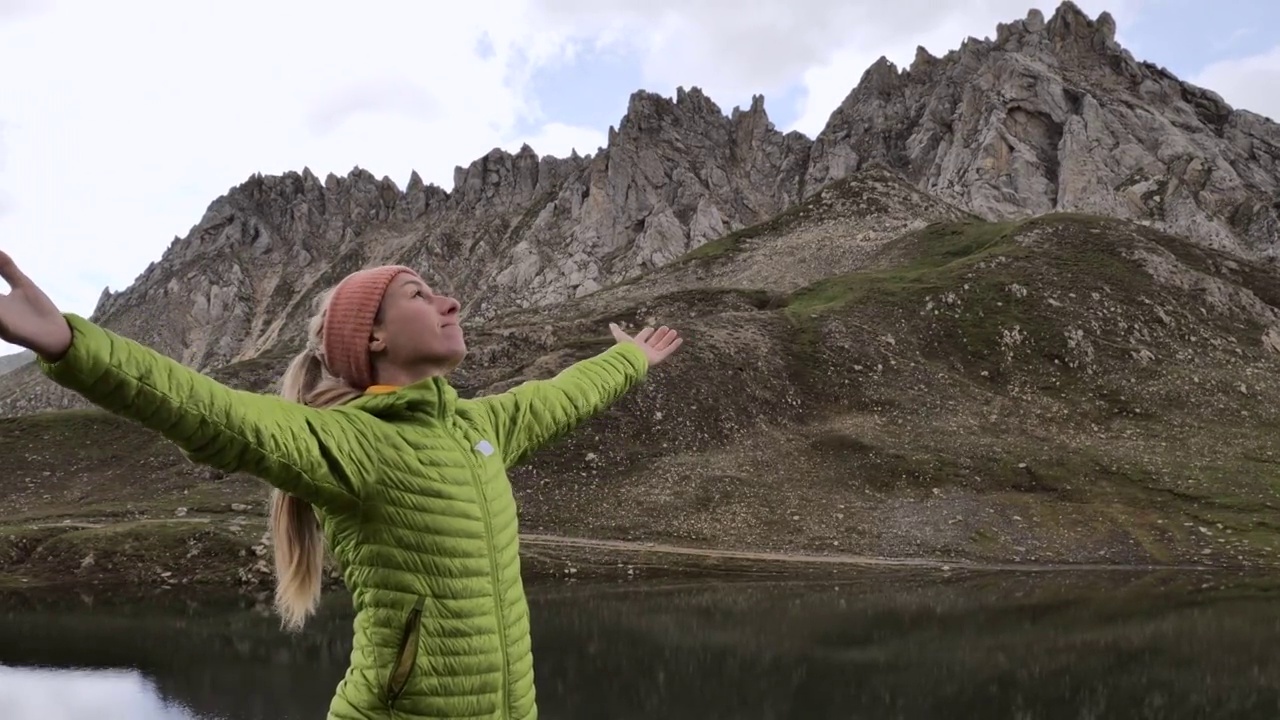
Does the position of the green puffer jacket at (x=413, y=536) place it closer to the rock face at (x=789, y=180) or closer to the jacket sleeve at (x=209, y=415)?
the jacket sleeve at (x=209, y=415)

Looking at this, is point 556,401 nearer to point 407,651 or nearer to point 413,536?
point 413,536

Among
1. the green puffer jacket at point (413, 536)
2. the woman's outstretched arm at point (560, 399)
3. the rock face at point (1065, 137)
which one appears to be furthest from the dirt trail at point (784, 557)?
the rock face at point (1065, 137)

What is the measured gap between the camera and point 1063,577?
3753 centimetres

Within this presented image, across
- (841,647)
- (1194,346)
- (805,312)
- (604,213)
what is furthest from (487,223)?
(841,647)

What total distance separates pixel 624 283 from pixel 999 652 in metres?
79.3

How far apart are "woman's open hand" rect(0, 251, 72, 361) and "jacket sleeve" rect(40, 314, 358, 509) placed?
60 mm

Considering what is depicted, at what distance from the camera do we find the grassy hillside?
43562 millimetres

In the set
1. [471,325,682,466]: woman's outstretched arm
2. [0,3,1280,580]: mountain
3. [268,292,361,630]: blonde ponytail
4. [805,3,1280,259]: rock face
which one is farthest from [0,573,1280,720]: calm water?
[805,3,1280,259]: rock face

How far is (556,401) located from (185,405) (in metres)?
2.39

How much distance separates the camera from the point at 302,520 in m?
4.82

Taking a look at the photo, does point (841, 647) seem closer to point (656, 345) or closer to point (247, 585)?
point (656, 345)

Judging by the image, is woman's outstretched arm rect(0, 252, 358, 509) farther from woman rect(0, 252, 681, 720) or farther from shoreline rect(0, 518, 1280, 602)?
shoreline rect(0, 518, 1280, 602)

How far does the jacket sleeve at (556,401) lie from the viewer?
5.25 metres

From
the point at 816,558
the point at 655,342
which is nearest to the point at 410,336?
the point at 655,342
